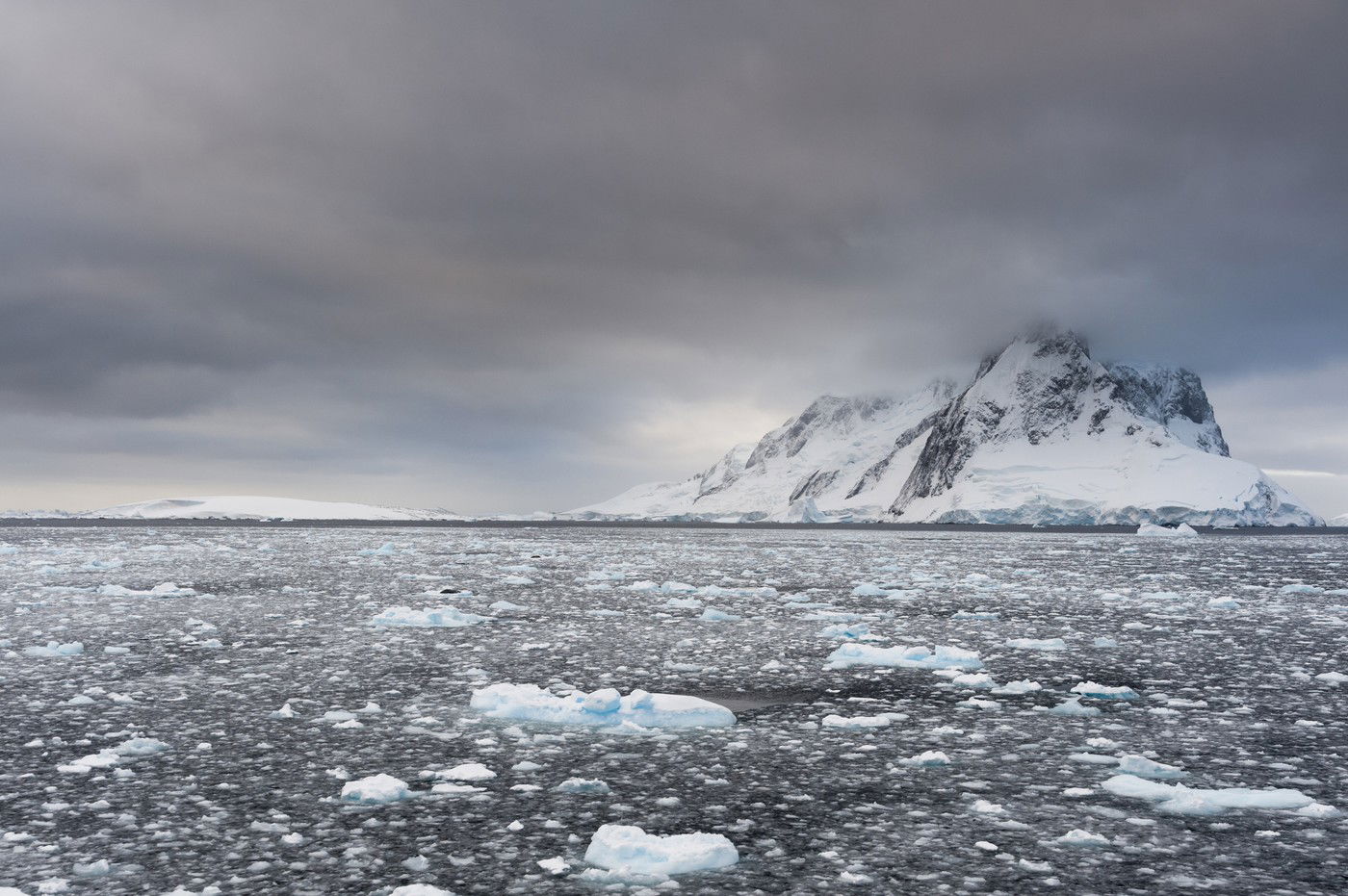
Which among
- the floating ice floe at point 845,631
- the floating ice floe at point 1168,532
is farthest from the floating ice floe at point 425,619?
the floating ice floe at point 1168,532

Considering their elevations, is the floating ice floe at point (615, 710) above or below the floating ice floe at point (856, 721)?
above

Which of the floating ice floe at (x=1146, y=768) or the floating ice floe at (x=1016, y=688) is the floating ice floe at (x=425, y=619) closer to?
the floating ice floe at (x=1016, y=688)

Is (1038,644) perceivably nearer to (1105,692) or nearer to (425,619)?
(1105,692)

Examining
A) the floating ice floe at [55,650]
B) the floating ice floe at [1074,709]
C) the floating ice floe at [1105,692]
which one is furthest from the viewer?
the floating ice floe at [55,650]

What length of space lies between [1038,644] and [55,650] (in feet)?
45.0

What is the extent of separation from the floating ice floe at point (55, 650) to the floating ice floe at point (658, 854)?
10.4 m

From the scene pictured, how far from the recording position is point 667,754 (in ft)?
24.6

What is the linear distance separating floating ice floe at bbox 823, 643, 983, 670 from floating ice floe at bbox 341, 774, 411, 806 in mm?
6833

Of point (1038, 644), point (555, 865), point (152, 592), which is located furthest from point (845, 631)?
point (152, 592)

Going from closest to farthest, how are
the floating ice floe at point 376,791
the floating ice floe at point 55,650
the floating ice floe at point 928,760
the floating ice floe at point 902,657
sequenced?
the floating ice floe at point 376,791 → the floating ice floe at point 928,760 → the floating ice floe at point 902,657 → the floating ice floe at point 55,650

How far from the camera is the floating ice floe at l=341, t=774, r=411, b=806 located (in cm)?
609

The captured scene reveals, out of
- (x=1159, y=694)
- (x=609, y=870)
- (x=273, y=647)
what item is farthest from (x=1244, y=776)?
(x=273, y=647)

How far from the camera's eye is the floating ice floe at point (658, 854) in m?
4.92

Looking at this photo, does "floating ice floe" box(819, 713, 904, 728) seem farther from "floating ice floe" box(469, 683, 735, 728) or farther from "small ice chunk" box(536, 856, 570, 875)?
"small ice chunk" box(536, 856, 570, 875)
